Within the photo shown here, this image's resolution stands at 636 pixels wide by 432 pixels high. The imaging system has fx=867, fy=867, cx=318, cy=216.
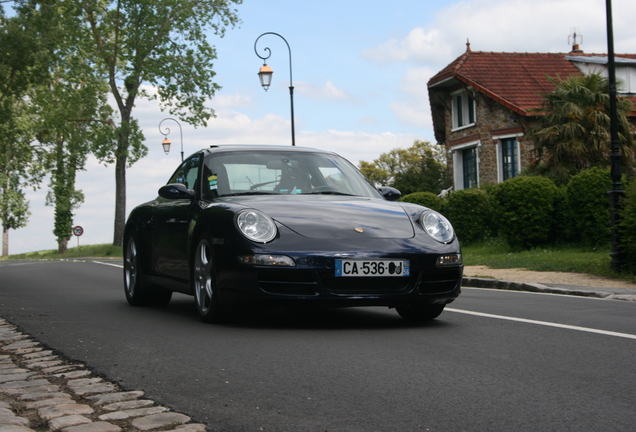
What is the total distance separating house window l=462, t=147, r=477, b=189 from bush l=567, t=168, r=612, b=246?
18472mm

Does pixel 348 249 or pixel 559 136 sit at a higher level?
pixel 559 136

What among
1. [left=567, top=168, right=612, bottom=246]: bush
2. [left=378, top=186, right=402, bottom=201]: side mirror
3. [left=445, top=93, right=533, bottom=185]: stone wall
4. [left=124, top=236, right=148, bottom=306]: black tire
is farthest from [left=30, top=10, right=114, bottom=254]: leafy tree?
[left=378, top=186, right=402, bottom=201]: side mirror

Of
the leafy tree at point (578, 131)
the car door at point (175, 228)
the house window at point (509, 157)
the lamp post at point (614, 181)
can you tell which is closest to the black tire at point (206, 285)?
the car door at point (175, 228)

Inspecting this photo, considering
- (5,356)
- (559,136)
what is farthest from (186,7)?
(5,356)

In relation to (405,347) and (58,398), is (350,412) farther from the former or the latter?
(405,347)

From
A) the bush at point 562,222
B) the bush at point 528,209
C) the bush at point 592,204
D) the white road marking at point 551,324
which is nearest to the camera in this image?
the white road marking at point 551,324

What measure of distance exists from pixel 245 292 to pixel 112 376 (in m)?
1.86

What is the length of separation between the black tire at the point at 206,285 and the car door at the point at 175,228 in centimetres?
33

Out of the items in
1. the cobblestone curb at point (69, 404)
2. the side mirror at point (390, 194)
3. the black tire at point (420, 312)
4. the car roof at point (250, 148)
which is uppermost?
the car roof at point (250, 148)

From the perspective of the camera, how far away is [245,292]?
6.70m

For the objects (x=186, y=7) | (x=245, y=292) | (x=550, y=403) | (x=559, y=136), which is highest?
(x=186, y=7)

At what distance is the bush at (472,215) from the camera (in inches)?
1014

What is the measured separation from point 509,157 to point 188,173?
97.5 ft

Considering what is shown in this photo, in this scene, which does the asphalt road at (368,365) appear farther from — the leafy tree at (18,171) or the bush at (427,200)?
the leafy tree at (18,171)
